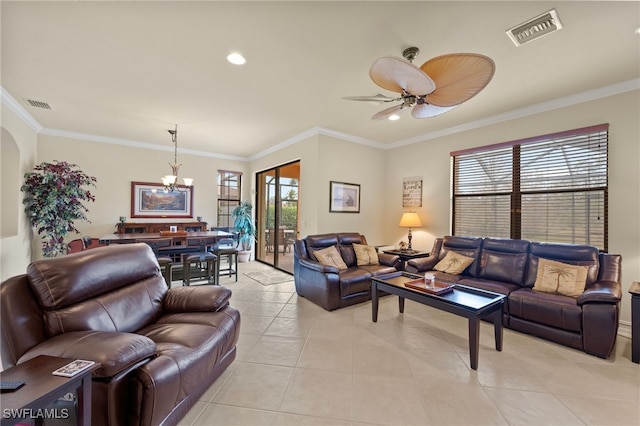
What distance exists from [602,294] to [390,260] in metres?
2.35

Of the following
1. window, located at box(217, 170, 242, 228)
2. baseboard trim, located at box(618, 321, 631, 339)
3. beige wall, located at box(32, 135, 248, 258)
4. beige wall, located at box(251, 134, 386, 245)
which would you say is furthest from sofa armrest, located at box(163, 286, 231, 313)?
window, located at box(217, 170, 242, 228)

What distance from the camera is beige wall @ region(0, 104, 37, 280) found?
377 cm

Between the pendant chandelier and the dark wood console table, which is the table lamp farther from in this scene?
the dark wood console table

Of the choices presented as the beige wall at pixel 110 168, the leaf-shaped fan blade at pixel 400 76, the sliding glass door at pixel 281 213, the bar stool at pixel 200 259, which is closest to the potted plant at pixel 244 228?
the sliding glass door at pixel 281 213

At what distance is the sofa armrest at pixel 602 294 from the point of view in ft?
7.96

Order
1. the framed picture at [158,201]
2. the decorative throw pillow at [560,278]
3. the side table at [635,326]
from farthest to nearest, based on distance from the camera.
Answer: the framed picture at [158,201]
the decorative throw pillow at [560,278]
the side table at [635,326]

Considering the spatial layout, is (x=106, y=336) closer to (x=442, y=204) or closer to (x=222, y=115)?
(x=222, y=115)

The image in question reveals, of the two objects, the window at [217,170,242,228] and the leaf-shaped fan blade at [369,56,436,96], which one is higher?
the leaf-shaped fan blade at [369,56,436,96]

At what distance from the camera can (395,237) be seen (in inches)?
218

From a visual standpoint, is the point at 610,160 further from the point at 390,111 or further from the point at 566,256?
the point at 390,111

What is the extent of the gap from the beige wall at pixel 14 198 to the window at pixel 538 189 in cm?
674

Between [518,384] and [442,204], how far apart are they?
122 inches

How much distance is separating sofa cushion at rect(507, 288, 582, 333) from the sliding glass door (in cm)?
388

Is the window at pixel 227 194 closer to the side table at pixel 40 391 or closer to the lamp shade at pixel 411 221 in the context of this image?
the lamp shade at pixel 411 221
